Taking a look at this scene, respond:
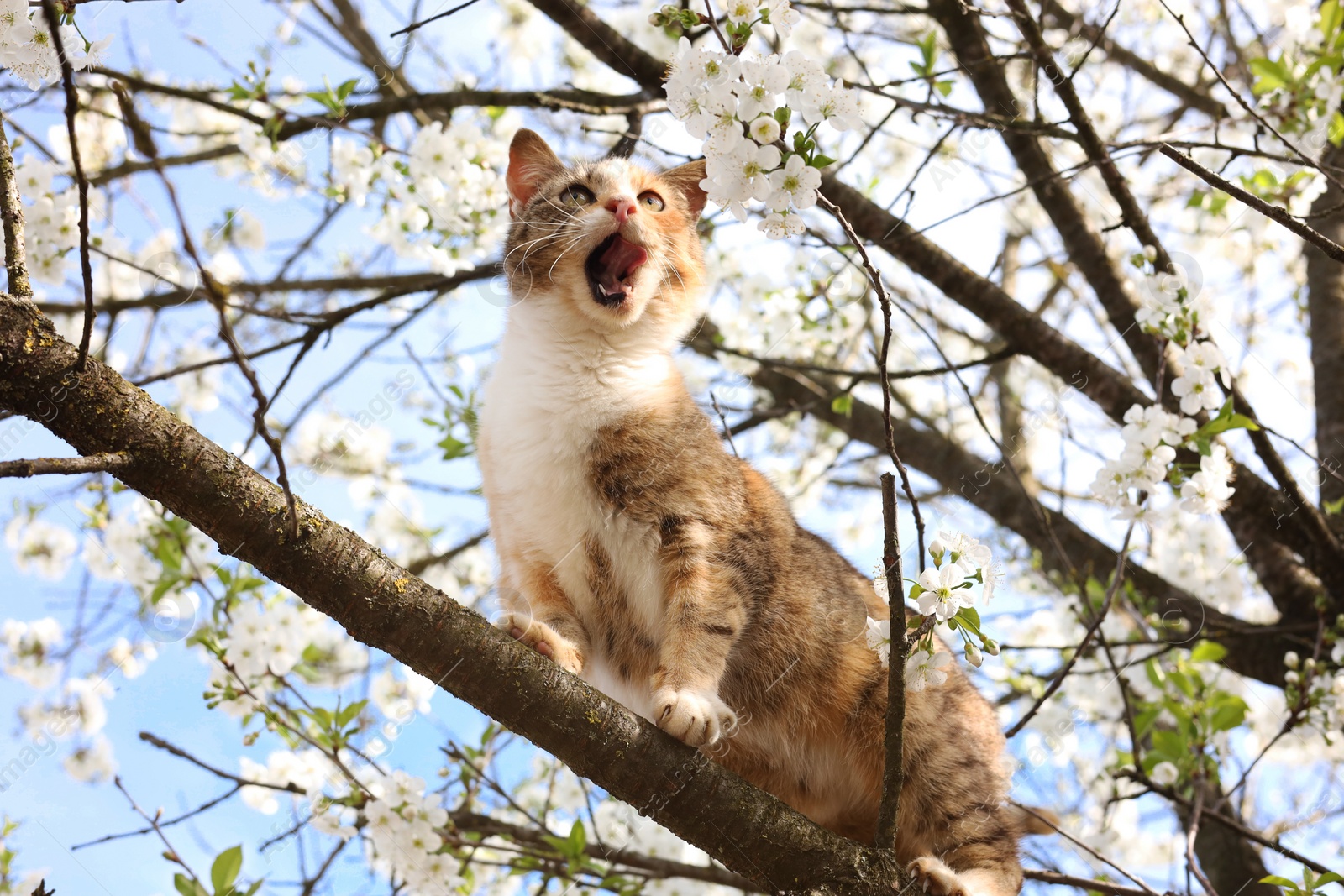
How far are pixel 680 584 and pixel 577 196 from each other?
1.48 meters

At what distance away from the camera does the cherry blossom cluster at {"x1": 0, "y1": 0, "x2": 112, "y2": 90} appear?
182 cm

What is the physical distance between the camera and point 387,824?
10.3 ft

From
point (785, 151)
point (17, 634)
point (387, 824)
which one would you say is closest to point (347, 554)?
point (785, 151)

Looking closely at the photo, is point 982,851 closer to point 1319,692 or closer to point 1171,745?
point 1171,745

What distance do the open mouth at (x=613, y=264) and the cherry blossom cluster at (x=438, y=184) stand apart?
4.56 feet

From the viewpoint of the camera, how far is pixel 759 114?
5.97 feet

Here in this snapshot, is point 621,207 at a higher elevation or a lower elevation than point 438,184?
lower

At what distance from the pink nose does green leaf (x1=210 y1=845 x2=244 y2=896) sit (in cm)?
223

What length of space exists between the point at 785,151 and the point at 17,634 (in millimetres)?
4703

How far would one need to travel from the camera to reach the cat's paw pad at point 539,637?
94.3 inches

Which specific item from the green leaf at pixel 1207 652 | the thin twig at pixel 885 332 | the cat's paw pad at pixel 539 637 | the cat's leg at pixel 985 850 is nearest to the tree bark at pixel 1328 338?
the green leaf at pixel 1207 652

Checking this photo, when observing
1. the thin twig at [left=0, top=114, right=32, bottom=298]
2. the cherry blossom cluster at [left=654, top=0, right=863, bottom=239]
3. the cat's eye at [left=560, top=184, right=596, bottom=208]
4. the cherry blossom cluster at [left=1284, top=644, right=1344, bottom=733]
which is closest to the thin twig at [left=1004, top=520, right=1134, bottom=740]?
the cherry blossom cluster at [left=1284, top=644, right=1344, bottom=733]

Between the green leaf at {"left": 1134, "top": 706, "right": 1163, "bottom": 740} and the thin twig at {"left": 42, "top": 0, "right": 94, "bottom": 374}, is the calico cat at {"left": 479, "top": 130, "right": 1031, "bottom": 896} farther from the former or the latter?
the thin twig at {"left": 42, "top": 0, "right": 94, "bottom": 374}

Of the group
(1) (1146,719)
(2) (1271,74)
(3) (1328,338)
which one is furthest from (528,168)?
(3) (1328,338)
